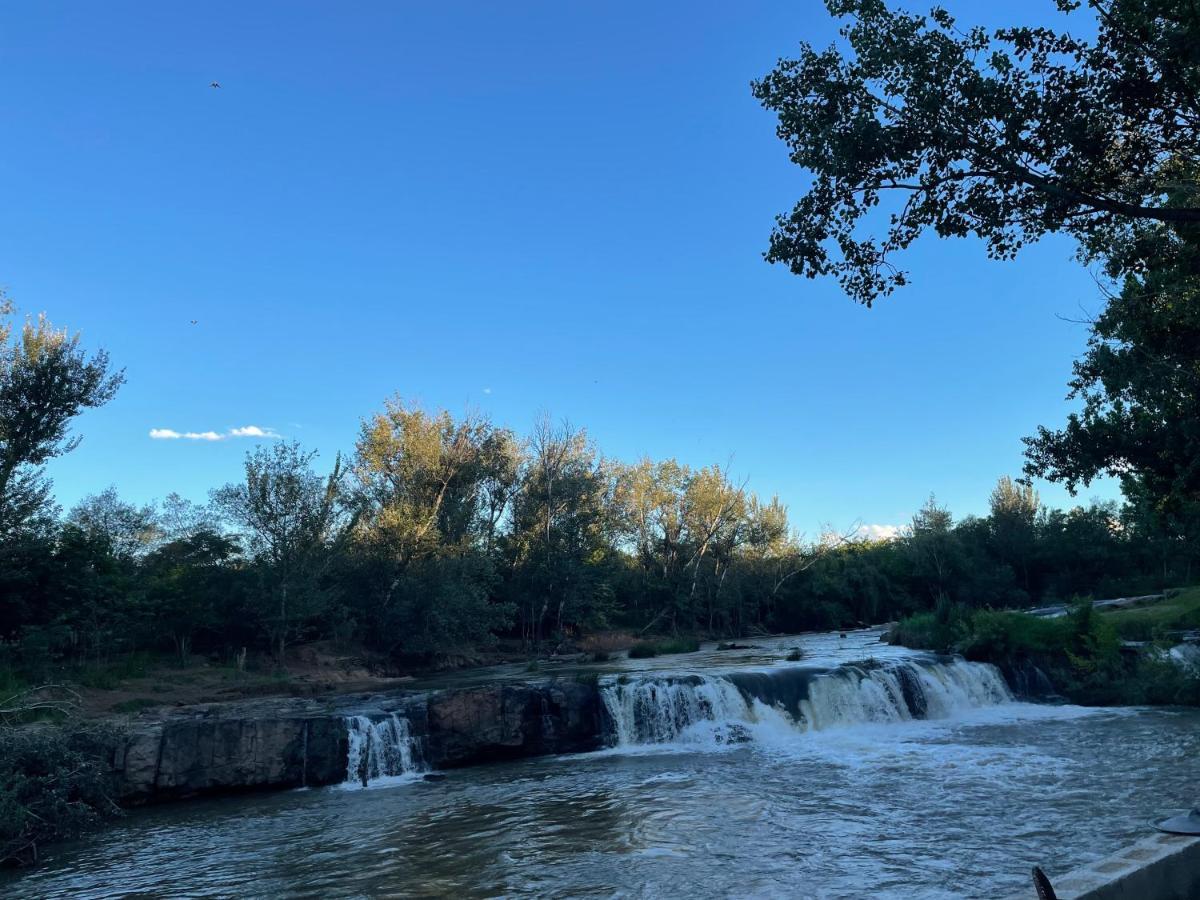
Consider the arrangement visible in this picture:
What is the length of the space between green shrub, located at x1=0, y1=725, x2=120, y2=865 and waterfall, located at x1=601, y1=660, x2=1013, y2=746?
33.2 feet

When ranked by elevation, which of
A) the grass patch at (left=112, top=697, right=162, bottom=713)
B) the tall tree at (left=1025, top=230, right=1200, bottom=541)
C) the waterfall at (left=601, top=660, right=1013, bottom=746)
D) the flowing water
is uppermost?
the tall tree at (left=1025, top=230, right=1200, bottom=541)

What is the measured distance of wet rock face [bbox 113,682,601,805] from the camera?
14578 mm

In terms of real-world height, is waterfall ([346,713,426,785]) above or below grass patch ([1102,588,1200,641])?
below

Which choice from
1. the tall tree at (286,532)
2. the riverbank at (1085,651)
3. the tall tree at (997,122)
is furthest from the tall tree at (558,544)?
the tall tree at (997,122)

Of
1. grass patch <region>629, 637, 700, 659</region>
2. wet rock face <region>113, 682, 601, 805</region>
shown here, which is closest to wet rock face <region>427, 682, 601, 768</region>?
wet rock face <region>113, 682, 601, 805</region>

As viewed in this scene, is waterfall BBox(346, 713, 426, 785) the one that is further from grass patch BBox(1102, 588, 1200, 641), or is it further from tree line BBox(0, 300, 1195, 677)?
grass patch BBox(1102, 588, 1200, 641)

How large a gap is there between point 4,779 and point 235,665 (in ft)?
59.5

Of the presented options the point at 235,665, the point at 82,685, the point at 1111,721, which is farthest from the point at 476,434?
the point at 1111,721

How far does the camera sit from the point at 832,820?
10.1m

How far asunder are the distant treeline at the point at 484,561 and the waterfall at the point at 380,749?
1121 centimetres

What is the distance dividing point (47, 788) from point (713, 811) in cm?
1021

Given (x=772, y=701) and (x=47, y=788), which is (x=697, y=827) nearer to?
(x=772, y=701)

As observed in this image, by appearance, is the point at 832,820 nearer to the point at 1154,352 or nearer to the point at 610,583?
the point at 1154,352

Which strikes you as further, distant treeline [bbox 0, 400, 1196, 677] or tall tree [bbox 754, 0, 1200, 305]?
distant treeline [bbox 0, 400, 1196, 677]
